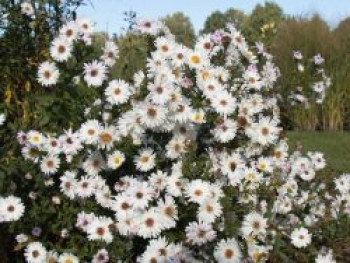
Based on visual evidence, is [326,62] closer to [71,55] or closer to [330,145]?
[330,145]

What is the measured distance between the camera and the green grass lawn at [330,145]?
911 cm

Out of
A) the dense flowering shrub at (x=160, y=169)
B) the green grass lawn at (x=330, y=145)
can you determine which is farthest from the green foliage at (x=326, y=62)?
the dense flowering shrub at (x=160, y=169)

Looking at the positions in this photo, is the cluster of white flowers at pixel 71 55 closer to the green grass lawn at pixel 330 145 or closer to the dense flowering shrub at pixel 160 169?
the dense flowering shrub at pixel 160 169

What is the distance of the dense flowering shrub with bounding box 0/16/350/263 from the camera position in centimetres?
355

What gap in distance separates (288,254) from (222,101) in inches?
45.2

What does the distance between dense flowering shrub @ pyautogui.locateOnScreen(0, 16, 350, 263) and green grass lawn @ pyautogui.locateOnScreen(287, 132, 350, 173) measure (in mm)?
4502

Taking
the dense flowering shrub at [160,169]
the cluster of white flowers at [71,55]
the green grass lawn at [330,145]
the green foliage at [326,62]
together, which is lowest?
the dense flowering shrub at [160,169]

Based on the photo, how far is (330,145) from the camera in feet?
34.5

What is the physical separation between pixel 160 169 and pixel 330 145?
23.4 ft

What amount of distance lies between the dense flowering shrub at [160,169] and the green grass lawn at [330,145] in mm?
4502

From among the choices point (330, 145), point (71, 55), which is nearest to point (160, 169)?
point (71, 55)

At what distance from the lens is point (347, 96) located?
1281cm

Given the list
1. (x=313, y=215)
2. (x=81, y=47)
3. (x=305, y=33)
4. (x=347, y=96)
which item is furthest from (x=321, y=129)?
(x=81, y=47)

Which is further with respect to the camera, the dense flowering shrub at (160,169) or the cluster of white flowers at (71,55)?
the cluster of white flowers at (71,55)
